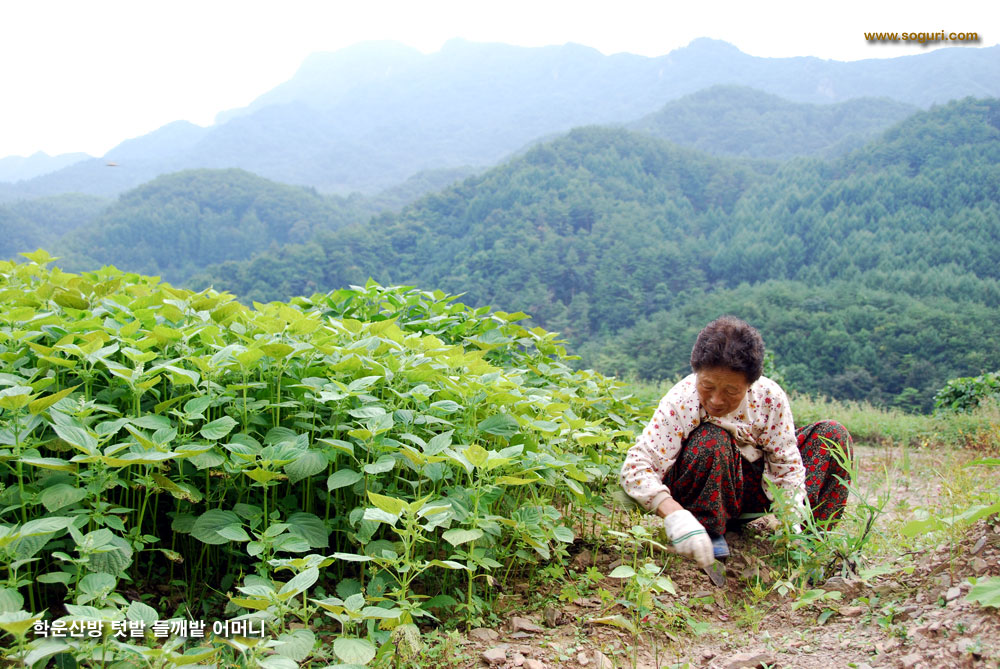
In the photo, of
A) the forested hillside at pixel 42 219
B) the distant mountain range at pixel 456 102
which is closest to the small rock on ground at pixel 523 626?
the forested hillside at pixel 42 219

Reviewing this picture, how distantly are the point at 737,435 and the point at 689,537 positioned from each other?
0.48 m

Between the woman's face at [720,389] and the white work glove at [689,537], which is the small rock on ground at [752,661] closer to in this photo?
the white work glove at [689,537]

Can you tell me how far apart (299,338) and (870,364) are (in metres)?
26.7

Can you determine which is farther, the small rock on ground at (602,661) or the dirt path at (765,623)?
the small rock on ground at (602,661)

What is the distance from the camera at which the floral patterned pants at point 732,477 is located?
2.12m

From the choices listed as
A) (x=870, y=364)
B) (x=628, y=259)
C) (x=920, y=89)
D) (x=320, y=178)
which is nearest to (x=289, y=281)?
(x=628, y=259)

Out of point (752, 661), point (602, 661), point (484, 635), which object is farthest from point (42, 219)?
point (752, 661)

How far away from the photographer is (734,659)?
1.53 meters

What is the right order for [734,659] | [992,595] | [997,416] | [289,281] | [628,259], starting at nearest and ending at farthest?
[992,595]
[734,659]
[997,416]
[289,281]
[628,259]

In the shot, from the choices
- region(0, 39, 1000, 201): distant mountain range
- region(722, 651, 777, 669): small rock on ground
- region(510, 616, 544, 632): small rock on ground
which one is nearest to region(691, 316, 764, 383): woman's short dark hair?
region(722, 651, 777, 669): small rock on ground

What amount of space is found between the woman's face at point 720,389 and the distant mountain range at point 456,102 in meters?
72.2

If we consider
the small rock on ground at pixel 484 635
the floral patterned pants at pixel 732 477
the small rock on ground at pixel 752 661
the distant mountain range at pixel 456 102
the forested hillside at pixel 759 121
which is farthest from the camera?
the distant mountain range at pixel 456 102

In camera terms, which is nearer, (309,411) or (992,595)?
(992,595)

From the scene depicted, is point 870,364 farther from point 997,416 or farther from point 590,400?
point 590,400
